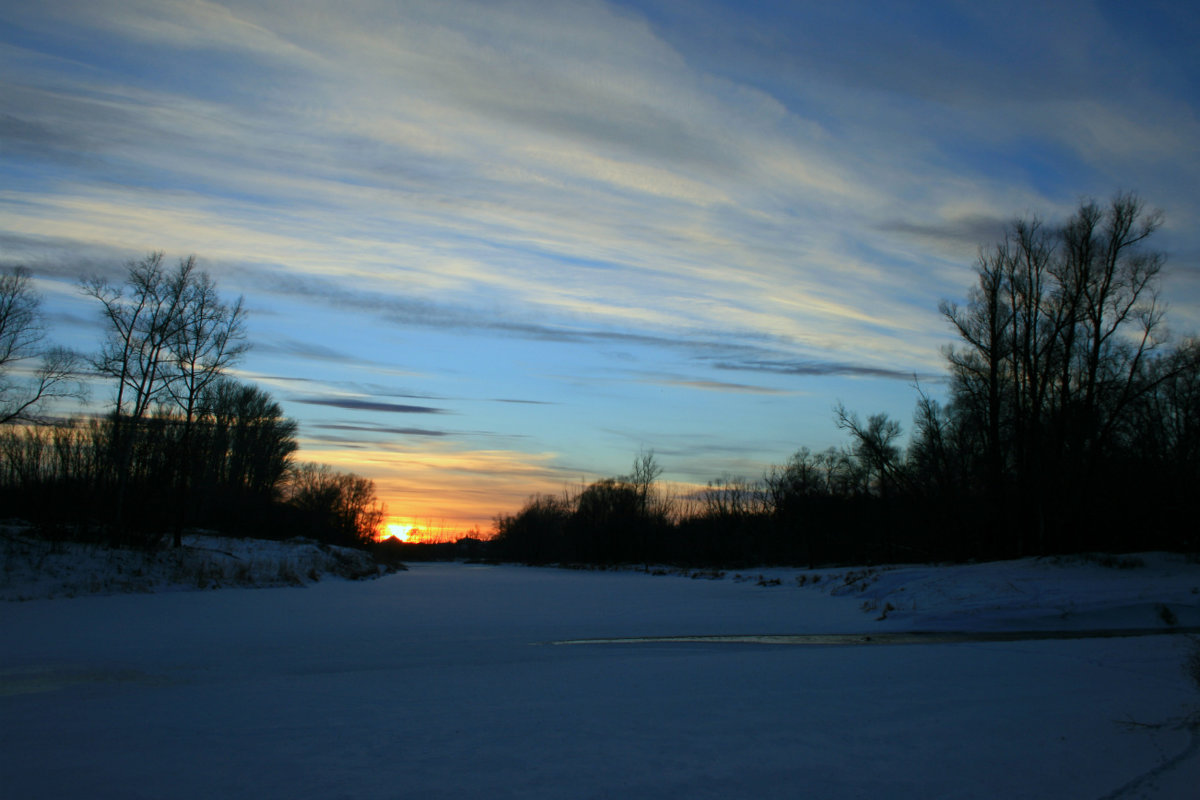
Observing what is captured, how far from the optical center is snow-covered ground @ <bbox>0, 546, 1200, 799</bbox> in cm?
Answer: 472

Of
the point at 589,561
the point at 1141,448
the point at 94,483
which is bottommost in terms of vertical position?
the point at 589,561

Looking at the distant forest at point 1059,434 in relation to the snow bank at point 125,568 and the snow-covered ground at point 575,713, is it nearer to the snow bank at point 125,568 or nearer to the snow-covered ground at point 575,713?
the snow-covered ground at point 575,713

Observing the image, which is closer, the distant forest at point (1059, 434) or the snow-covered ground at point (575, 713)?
the snow-covered ground at point (575, 713)

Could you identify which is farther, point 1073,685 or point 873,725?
point 1073,685

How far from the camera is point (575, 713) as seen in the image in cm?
661

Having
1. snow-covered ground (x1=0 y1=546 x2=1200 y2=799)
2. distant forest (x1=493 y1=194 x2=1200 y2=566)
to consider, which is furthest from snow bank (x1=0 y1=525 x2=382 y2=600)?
distant forest (x1=493 y1=194 x2=1200 y2=566)

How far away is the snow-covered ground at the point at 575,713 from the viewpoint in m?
4.72

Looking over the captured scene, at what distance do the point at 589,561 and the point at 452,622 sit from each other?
65388 millimetres

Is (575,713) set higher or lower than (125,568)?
higher

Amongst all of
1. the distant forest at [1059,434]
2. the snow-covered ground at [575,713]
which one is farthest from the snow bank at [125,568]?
the distant forest at [1059,434]

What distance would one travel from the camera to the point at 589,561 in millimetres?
79062

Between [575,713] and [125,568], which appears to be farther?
[125,568]

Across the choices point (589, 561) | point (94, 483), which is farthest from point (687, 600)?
point (589, 561)

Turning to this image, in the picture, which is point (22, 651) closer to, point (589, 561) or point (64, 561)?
point (64, 561)
